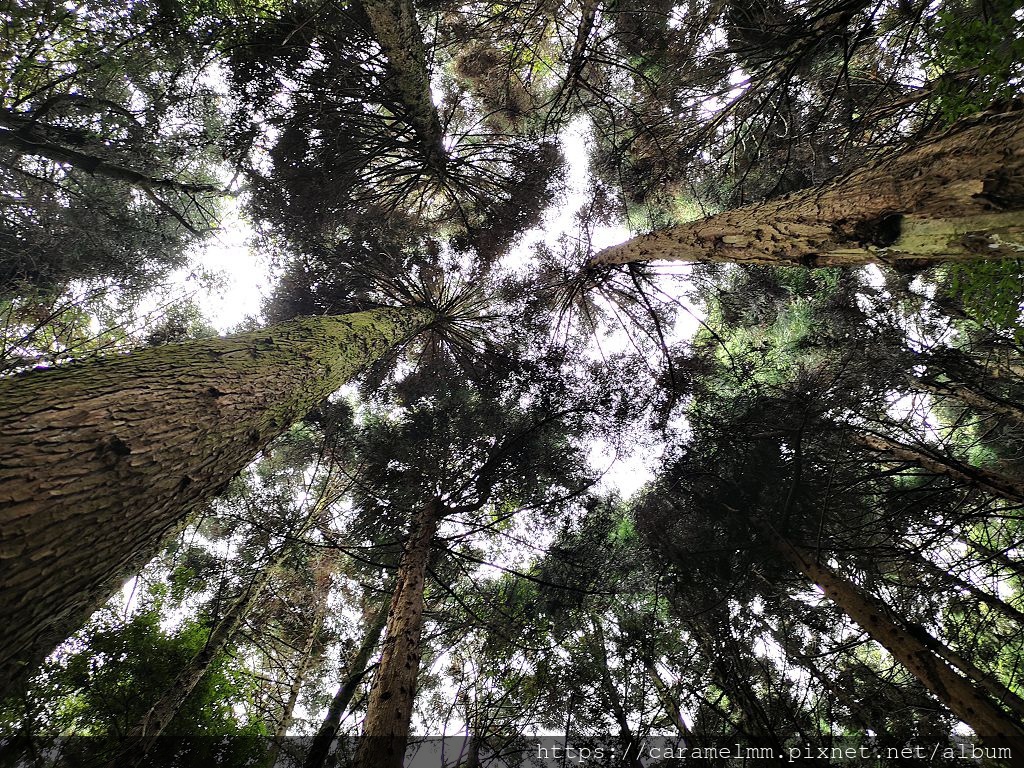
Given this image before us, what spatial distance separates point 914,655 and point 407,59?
9.04 meters

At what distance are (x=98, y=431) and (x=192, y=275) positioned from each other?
9.83 m

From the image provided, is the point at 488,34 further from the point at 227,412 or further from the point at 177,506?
the point at 177,506

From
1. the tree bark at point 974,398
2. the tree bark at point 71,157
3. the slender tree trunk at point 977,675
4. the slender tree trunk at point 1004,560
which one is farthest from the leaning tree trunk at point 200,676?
the tree bark at point 974,398

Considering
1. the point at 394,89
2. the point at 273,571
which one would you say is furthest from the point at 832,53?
the point at 273,571

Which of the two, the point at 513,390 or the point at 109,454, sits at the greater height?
the point at 513,390

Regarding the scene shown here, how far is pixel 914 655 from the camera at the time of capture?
389 cm

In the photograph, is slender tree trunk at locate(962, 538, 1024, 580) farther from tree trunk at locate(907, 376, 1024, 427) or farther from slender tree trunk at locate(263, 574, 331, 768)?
slender tree trunk at locate(263, 574, 331, 768)

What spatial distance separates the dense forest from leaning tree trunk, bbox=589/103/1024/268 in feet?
0.08

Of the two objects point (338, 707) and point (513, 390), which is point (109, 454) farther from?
point (513, 390)

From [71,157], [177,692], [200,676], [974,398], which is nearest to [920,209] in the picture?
[974,398]

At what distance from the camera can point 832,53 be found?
562cm

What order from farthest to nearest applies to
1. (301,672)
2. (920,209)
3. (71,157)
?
(301,672) → (71,157) → (920,209)

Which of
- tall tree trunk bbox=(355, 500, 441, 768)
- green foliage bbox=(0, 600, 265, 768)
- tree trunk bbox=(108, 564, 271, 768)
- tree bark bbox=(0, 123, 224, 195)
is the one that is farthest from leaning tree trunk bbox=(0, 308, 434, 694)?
tree bark bbox=(0, 123, 224, 195)

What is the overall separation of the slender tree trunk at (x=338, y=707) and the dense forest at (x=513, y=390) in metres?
0.05
